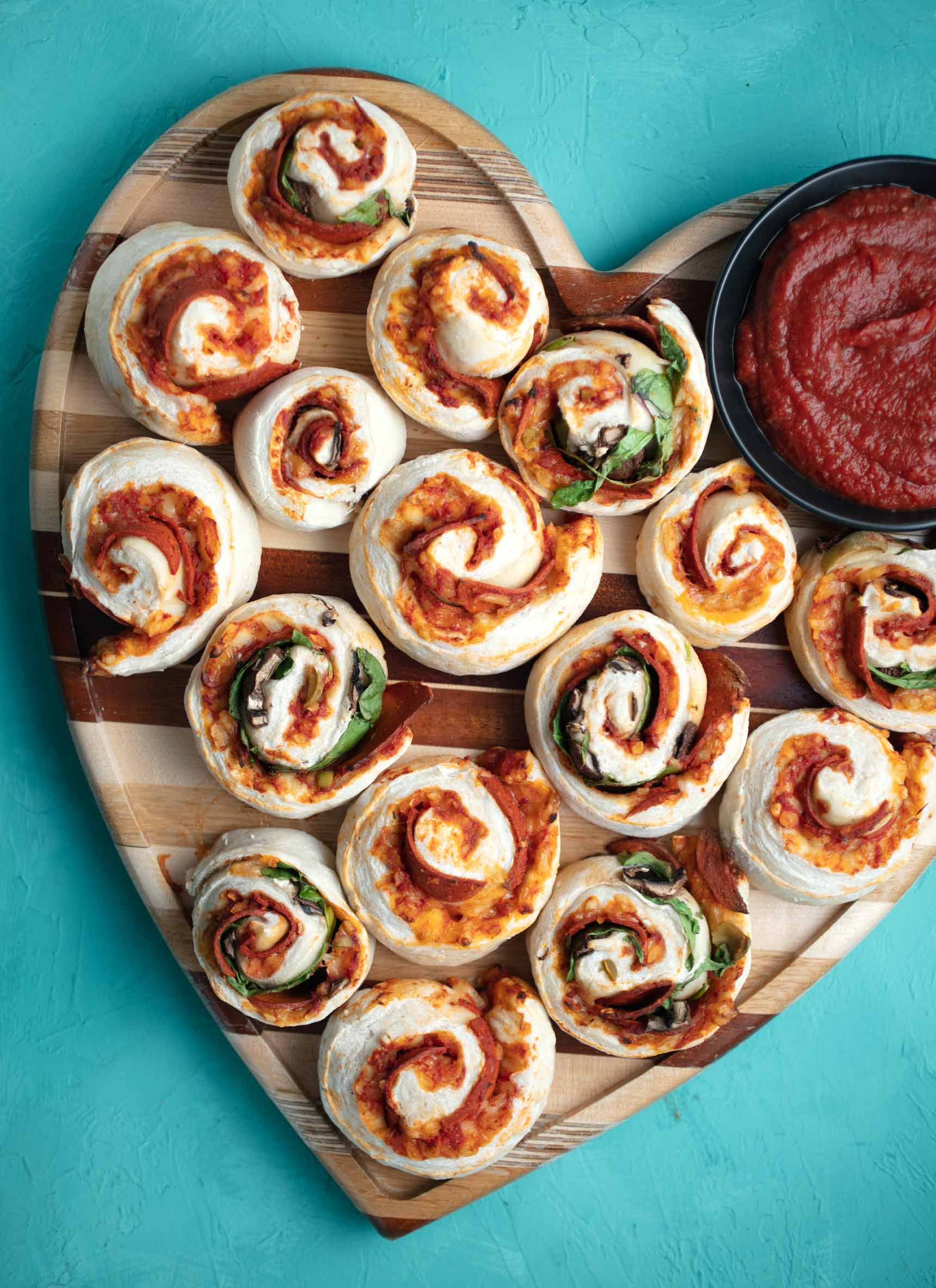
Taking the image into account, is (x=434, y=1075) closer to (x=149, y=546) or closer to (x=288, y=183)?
(x=149, y=546)

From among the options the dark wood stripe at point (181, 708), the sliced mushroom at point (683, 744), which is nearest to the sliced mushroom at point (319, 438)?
the dark wood stripe at point (181, 708)

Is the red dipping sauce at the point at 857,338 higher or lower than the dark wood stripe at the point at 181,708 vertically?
higher

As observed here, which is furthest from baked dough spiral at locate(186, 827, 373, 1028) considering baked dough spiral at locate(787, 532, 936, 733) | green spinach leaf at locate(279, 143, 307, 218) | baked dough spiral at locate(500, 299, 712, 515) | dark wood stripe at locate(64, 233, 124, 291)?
green spinach leaf at locate(279, 143, 307, 218)

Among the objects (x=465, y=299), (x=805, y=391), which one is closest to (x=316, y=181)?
(x=465, y=299)

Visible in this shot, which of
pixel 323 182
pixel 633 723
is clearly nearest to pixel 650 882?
pixel 633 723

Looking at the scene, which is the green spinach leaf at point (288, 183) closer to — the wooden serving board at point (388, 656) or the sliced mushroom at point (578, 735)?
the wooden serving board at point (388, 656)
